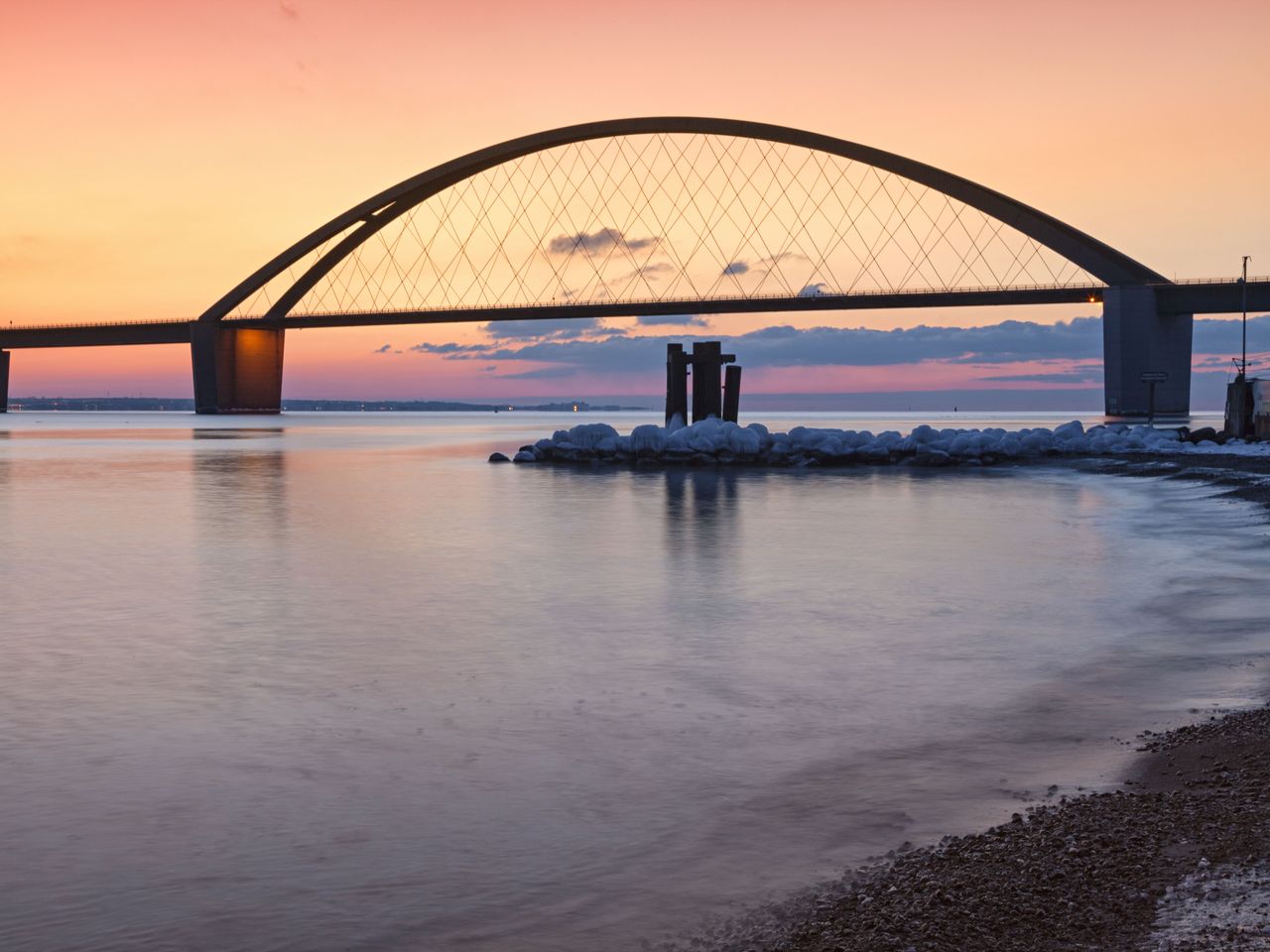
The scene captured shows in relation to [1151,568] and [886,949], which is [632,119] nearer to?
[1151,568]

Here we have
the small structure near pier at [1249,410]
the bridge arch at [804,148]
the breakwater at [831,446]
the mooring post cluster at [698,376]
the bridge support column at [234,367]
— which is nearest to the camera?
the breakwater at [831,446]

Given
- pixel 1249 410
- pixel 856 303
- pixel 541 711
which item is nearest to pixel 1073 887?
pixel 541 711

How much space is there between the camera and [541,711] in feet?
22.9

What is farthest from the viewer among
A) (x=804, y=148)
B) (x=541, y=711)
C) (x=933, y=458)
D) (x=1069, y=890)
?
(x=804, y=148)

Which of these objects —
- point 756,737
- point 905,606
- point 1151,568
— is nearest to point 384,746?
point 756,737

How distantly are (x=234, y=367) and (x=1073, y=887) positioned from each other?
12415cm

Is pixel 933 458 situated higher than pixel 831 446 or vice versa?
pixel 831 446

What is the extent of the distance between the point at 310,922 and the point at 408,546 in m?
12.8

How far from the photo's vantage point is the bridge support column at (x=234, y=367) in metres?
118

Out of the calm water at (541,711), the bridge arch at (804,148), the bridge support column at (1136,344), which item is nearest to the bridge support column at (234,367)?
the bridge arch at (804,148)

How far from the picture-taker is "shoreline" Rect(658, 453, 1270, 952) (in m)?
3.51

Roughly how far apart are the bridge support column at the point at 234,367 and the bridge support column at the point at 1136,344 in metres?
75.9

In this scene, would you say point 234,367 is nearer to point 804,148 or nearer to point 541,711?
point 804,148

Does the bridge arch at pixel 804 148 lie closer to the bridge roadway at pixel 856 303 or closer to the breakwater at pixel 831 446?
the bridge roadway at pixel 856 303
